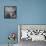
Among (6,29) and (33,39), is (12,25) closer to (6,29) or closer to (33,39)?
(6,29)

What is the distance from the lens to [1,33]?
Result: 4766 millimetres

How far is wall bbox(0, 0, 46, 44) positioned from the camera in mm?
4770

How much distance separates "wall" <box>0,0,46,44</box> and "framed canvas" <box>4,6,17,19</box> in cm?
11

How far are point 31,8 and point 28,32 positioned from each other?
0.85 meters

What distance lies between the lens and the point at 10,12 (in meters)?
4.77

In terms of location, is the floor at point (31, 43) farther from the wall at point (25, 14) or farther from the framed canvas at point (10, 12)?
the framed canvas at point (10, 12)

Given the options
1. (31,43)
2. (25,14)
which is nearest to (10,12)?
(25,14)

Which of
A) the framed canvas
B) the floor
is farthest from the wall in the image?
the floor

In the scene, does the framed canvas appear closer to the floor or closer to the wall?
the wall

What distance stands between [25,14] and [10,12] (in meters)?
0.53

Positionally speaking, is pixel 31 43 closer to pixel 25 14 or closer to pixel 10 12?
pixel 25 14

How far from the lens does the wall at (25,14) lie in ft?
15.6

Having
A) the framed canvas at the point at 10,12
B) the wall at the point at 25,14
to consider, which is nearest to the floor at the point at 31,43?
the wall at the point at 25,14

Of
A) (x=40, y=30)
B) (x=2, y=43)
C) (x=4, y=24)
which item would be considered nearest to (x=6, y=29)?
(x=4, y=24)
